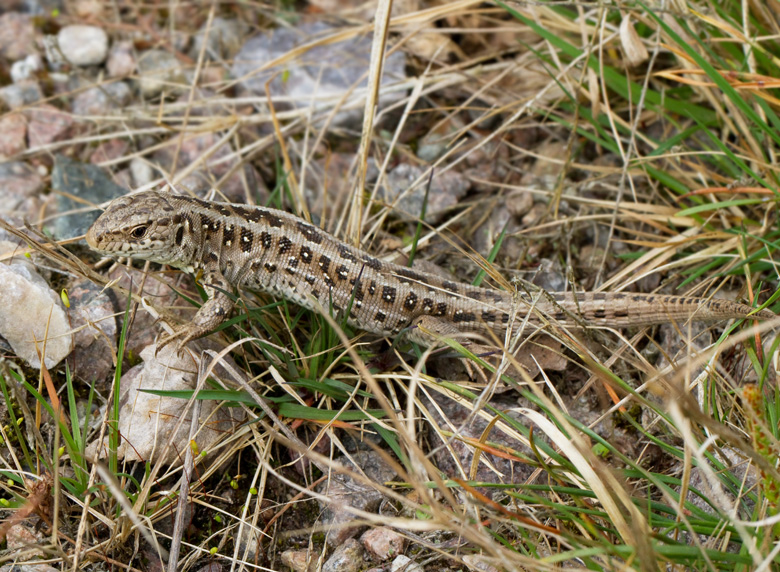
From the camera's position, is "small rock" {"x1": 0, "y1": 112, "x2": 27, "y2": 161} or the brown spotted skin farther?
"small rock" {"x1": 0, "y1": 112, "x2": 27, "y2": 161}

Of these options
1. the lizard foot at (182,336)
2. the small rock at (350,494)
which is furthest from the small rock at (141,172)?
the small rock at (350,494)

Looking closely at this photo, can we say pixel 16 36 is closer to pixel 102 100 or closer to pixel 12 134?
pixel 102 100

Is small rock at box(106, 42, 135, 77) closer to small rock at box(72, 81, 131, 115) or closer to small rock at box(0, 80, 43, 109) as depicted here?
small rock at box(72, 81, 131, 115)

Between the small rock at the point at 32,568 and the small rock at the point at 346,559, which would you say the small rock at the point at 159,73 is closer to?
the small rock at the point at 32,568

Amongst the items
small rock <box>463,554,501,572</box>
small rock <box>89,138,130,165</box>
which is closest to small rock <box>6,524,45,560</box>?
small rock <box>463,554,501,572</box>

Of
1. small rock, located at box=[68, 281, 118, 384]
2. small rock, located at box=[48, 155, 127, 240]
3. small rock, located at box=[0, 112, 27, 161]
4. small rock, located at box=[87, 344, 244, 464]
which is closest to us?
small rock, located at box=[87, 344, 244, 464]

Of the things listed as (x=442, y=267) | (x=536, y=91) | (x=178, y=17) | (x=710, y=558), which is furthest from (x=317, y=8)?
(x=710, y=558)

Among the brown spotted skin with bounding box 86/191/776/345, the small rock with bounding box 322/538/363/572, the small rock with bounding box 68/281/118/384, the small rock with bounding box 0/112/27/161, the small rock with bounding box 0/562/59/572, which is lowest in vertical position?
the small rock with bounding box 322/538/363/572

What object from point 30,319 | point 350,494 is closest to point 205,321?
point 30,319
